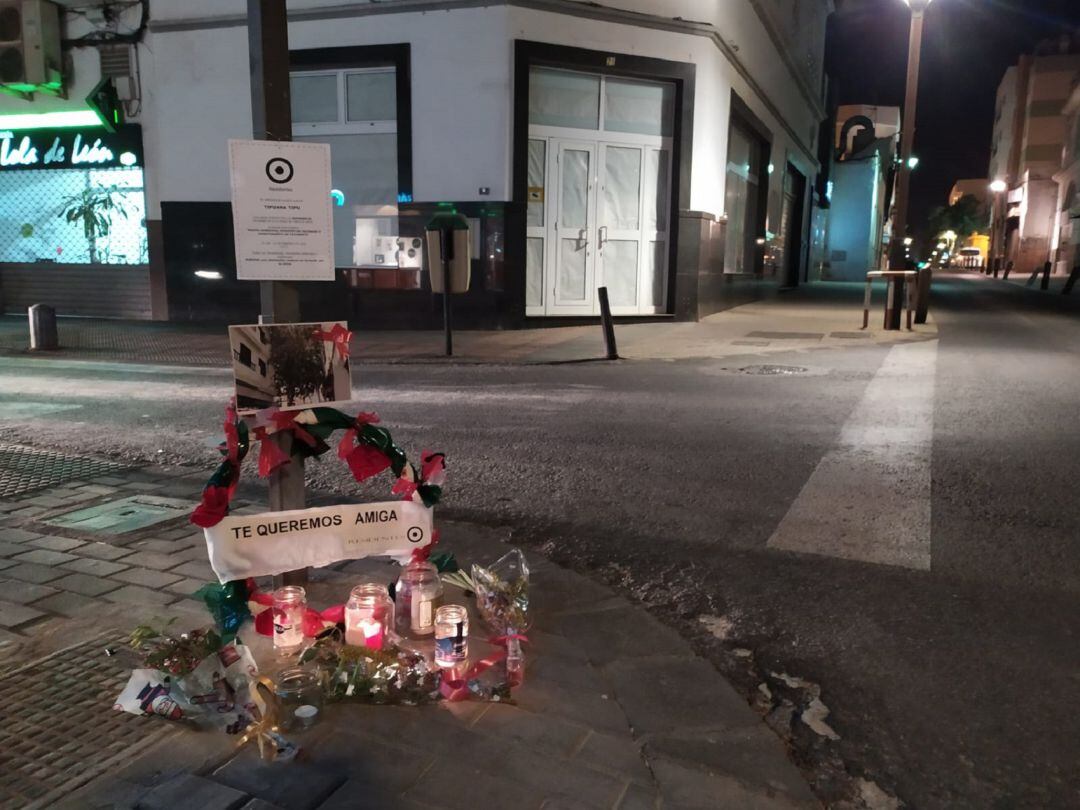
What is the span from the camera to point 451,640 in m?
2.99

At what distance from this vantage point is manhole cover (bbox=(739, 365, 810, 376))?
1086 cm

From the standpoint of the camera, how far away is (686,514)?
512cm

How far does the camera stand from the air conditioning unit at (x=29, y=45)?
1639 cm

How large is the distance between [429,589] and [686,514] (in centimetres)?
216

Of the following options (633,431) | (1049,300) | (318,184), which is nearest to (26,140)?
(633,431)

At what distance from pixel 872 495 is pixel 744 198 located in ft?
62.3

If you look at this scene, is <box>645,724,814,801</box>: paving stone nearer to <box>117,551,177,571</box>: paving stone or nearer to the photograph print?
the photograph print

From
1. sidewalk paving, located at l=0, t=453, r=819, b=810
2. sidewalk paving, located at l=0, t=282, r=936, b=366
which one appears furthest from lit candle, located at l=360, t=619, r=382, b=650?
sidewalk paving, located at l=0, t=282, r=936, b=366

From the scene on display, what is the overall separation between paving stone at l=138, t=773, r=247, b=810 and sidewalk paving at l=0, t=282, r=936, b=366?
956 centimetres

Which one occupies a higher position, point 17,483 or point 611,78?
point 611,78

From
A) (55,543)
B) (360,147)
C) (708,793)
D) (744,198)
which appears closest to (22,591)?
(55,543)

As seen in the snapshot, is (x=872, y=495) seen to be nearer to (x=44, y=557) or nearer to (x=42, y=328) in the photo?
(x=44, y=557)

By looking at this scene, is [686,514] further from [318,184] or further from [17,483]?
[17,483]

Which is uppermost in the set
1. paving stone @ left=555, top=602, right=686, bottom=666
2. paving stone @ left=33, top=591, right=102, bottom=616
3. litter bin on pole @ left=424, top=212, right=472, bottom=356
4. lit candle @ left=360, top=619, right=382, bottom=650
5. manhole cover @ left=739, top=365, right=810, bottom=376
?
litter bin on pole @ left=424, top=212, right=472, bottom=356
